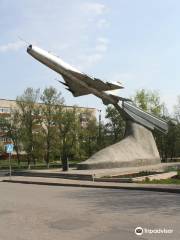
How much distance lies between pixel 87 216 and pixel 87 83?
1993 centimetres

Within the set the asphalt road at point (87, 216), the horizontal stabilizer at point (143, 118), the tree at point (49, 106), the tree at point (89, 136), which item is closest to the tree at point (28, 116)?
the tree at point (49, 106)

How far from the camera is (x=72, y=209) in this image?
36.0ft

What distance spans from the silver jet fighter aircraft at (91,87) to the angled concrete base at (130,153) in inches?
28.6

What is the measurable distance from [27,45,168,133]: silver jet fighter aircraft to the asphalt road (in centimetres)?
1487

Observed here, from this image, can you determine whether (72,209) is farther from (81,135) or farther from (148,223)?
(81,135)

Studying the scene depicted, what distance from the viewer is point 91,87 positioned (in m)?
29.3

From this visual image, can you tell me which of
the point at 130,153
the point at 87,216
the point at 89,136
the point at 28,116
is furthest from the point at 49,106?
the point at 87,216

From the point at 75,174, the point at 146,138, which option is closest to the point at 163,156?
the point at 146,138

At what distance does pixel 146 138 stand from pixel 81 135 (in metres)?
14.4

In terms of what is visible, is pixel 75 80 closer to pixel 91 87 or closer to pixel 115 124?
pixel 91 87

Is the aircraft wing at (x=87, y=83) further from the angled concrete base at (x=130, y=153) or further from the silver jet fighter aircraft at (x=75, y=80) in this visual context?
the angled concrete base at (x=130, y=153)

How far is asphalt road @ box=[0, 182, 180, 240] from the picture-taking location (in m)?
7.74

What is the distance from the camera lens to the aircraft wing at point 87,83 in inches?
1120

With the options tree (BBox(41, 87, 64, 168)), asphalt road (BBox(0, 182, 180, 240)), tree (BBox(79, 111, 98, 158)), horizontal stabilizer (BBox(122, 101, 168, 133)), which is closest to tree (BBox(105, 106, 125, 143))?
tree (BBox(79, 111, 98, 158))
